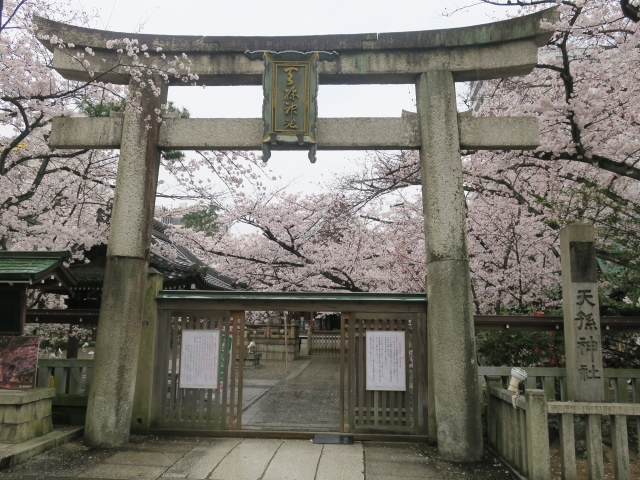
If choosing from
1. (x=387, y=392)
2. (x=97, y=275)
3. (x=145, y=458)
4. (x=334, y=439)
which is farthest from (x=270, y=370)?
(x=145, y=458)

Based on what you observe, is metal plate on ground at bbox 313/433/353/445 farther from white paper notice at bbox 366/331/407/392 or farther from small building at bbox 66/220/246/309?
small building at bbox 66/220/246/309

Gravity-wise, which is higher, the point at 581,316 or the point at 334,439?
the point at 581,316

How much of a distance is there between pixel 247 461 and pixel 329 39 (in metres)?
6.44

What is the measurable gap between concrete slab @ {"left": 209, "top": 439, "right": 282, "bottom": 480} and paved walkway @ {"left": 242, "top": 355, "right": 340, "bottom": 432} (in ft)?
2.53

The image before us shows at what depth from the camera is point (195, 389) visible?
7266mm

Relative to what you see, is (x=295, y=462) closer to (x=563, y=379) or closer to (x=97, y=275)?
(x=563, y=379)

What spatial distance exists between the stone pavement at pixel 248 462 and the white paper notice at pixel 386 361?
0.87 metres

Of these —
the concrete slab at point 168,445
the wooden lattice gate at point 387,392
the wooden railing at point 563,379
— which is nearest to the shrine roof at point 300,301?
the wooden lattice gate at point 387,392

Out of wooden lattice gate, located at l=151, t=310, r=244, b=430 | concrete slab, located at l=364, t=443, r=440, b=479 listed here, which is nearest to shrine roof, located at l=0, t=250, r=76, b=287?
wooden lattice gate, located at l=151, t=310, r=244, b=430

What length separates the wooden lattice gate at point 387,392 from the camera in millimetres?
7059

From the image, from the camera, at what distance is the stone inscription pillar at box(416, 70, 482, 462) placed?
643 cm

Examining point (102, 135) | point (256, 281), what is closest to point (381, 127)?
point (102, 135)

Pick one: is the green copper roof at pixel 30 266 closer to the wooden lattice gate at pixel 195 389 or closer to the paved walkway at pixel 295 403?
the wooden lattice gate at pixel 195 389

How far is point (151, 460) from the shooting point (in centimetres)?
602
